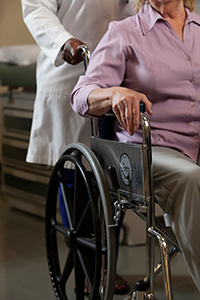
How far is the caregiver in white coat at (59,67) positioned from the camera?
5.39 feet

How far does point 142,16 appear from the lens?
55.2 inches

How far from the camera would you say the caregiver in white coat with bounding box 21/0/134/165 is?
1.64 m

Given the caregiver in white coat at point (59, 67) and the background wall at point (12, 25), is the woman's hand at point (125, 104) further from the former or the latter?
the background wall at point (12, 25)

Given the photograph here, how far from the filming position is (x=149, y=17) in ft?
4.55

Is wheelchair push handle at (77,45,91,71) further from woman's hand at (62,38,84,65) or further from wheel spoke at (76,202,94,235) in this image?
wheel spoke at (76,202,94,235)

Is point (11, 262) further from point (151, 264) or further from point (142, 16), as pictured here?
point (142, 16)

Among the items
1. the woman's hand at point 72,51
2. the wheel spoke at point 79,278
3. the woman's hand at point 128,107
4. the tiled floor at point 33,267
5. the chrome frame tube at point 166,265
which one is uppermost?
the woman's hand at point 72,51

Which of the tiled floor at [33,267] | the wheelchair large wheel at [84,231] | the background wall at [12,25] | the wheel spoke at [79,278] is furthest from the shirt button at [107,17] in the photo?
the background wall at [12,25]

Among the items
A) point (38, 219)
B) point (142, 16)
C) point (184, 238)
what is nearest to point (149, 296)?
point (184, 238)

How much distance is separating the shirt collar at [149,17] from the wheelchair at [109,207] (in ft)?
1.09

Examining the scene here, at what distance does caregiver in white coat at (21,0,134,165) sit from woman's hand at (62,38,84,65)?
3.1 inches

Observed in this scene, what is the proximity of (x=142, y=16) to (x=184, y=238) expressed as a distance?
0.79 metres

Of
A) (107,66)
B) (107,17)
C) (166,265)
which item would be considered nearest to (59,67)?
(107,17)

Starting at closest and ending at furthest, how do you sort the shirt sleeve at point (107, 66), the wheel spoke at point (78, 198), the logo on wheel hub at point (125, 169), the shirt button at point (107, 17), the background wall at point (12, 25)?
the logo on wheel hub at point (125, 169) → the shirt sleeve at point (107, 66) → the wheel spoke at point (78, 198) → the shirt button at point (107, 17) → the background wall at point (12, 25)
